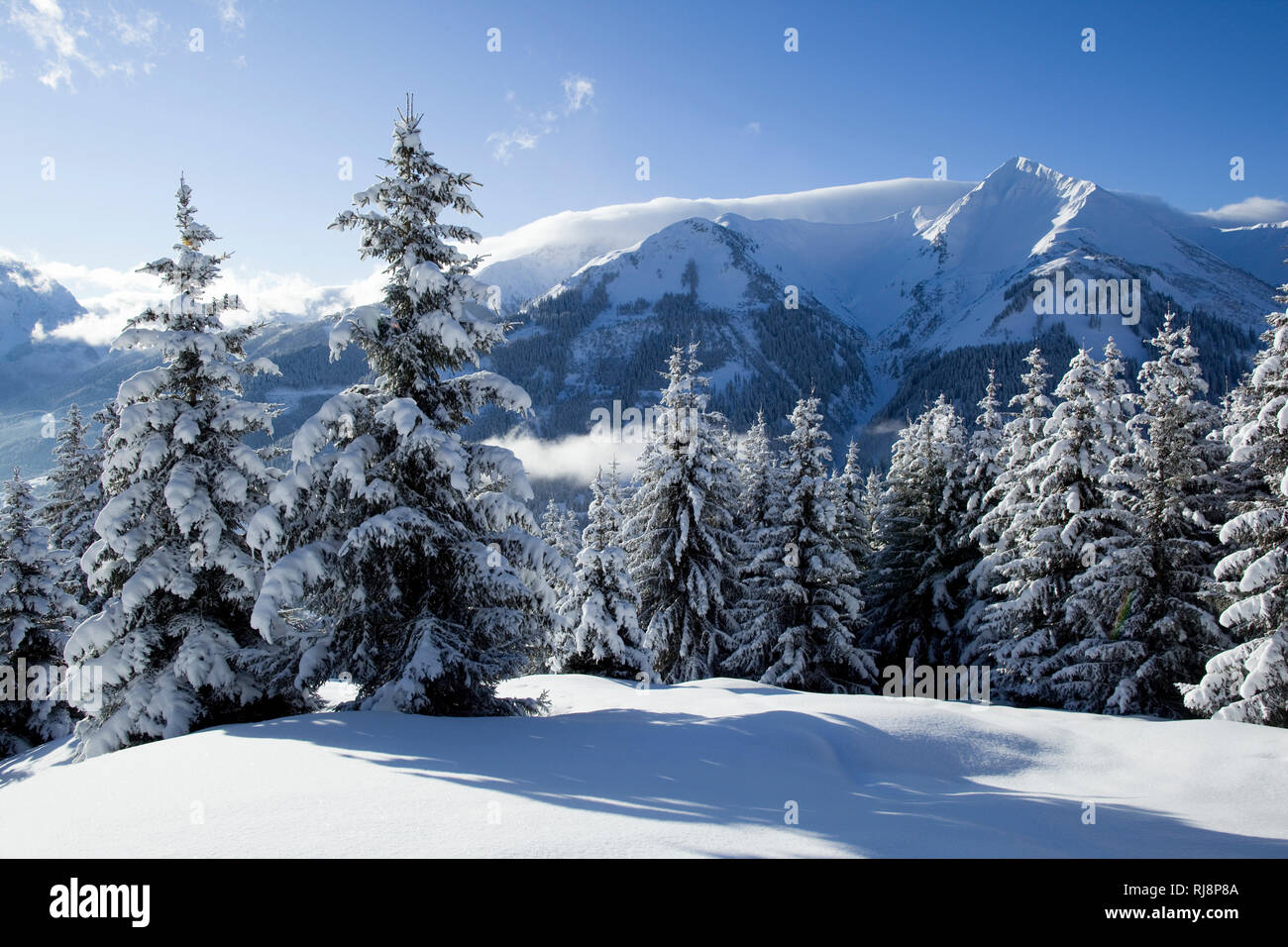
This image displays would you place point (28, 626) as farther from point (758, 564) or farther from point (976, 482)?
point (976, 482)

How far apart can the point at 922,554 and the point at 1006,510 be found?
7.31m

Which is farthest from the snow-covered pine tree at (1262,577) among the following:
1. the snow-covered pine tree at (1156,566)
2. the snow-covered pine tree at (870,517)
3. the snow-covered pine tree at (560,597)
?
the snow-covered pine tree at (870,517)

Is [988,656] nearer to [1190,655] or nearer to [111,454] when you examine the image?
[1190,655]

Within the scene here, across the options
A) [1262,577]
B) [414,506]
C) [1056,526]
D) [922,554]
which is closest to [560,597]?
[922,554]

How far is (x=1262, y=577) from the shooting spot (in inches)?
526

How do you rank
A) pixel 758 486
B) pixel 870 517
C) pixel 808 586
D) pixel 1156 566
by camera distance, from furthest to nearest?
pixel 870 517, pixel 758 486, pixel 808 586, pixel 1156 566

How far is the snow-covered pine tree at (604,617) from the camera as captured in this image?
22734 millimetres

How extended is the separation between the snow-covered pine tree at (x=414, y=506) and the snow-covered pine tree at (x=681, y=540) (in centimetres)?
1343

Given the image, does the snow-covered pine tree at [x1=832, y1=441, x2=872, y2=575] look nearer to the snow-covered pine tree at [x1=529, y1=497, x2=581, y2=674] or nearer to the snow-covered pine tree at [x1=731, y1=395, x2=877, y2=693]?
the snow-covered pine tree at [x1=731, y1=395, x2=877, y2=693]

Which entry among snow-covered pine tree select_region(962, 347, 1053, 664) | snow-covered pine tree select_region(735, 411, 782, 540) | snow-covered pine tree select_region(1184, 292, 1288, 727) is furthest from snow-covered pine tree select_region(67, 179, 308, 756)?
snow-covered pine tree select_region(962, 347, 1053, 664)

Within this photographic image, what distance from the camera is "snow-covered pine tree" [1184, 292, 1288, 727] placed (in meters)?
13.3

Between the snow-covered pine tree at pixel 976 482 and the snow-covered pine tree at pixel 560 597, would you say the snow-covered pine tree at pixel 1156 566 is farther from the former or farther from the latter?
the snow-covered pine tree at pixel 560 597
